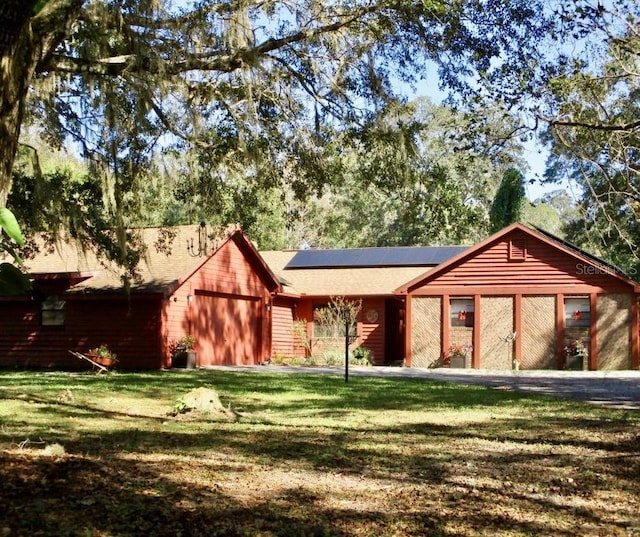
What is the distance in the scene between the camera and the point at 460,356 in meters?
24.9

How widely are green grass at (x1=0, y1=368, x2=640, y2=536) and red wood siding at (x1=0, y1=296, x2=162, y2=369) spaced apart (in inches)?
360

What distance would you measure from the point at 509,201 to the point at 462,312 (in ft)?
32.5

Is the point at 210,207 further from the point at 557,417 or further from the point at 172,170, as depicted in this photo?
the point at 557,417

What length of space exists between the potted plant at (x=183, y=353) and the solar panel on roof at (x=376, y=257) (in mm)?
9729

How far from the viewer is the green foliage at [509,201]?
3325 centimetres

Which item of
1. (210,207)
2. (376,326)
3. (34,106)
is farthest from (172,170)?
(376,326)

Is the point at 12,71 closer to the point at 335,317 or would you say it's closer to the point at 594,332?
the point at 594,332

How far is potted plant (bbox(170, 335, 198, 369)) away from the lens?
20703 mm

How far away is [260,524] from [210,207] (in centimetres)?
1116

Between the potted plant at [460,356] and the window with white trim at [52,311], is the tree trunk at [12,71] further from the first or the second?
the potted plant at [460,356]

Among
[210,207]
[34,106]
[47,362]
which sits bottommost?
[47,362]

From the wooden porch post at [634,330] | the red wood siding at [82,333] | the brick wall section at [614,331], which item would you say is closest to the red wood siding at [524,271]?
the brick wall section at [614,331]

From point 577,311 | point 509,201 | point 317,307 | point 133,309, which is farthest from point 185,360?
point 509,201

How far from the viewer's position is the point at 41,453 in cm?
601
